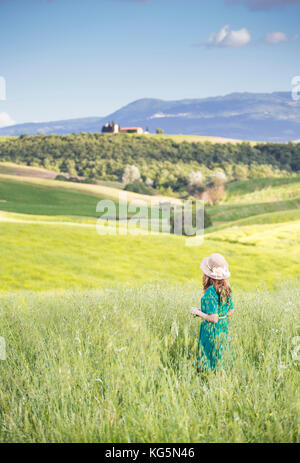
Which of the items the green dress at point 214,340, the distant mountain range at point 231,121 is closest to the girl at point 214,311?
the green dress at point 214,340

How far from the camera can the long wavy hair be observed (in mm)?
3680

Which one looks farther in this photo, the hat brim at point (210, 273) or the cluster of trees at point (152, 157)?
the cluster of trees at point (152, 157)

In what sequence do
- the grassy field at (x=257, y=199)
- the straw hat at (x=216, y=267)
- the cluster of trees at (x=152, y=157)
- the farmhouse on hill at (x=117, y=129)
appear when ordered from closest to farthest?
the straw hat at (x=216, y=267) → the grassy field at (x=257, y=199) → the cluster of trees at (x=152, y=157) → the farmhouse on hill at (x=117, y=129)

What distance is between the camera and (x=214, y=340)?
12.3 feet

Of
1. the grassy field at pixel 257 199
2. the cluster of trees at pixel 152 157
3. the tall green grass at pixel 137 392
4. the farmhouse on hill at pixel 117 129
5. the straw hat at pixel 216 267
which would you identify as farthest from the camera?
the farmhouse on hill at pixel 117 129

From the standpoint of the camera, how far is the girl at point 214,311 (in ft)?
11.9

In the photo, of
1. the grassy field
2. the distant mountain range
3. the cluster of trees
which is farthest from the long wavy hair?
the cluster of trees

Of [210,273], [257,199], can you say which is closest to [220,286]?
[210,273]

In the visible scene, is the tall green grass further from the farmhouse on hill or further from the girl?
the farmhouse on hill

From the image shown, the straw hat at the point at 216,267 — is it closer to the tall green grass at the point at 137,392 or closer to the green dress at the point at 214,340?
the green dress at the point at 214,340

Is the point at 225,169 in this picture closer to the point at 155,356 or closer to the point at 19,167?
the point at 19,167

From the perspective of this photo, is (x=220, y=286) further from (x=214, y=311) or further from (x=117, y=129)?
(x=117, y=129)

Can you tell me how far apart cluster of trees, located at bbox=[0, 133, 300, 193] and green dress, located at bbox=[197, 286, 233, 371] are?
54.4m

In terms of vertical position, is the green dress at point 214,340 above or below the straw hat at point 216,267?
below
